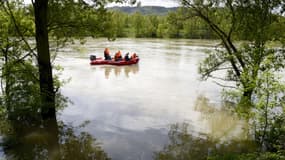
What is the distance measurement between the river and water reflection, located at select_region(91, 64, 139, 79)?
0.23ft

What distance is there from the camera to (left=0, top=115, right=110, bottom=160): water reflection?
6730 millimetres

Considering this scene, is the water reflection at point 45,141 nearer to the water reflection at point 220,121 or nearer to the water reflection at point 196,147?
the water reflection at point 196,147

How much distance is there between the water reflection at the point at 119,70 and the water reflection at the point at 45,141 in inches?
367

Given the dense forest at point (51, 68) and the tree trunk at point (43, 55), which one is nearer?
the dense forest at point (51, 68)

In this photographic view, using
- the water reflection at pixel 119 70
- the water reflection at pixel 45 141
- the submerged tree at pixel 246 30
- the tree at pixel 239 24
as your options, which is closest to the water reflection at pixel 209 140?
the submerged tree at pixel 246 30

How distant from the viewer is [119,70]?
66.2ft

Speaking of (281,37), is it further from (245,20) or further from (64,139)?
(64,139)

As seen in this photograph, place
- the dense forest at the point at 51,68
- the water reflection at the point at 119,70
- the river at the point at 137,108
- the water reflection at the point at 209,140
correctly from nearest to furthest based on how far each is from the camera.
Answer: the dense forest at the point at 51,68, the water reflection at the point at 209,140, the river at the point at 137,108, the water reflection at the point at 119,70

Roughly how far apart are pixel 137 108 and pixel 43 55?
15.3ft

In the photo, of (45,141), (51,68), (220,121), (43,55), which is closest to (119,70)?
(220,121)

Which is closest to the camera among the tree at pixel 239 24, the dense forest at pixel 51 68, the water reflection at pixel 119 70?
the dense forest at pixel 51 68

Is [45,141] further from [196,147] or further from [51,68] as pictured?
[196,147]

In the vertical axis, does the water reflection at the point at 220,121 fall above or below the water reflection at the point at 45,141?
below

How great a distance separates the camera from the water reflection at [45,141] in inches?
265
